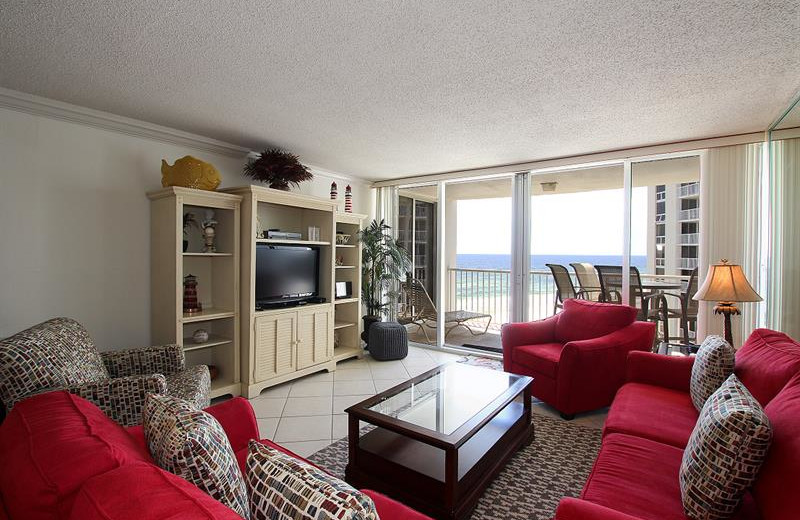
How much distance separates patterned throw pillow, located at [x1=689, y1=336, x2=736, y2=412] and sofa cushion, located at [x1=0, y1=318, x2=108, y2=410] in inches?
119

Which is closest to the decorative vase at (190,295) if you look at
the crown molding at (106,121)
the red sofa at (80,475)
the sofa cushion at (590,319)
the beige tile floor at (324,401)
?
the beige tile floor at (324,401)

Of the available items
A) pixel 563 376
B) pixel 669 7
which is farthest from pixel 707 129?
pixel 563 376

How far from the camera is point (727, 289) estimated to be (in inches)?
102

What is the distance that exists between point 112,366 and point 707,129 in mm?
4707

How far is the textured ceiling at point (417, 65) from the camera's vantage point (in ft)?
5.65

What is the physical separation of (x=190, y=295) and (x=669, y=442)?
3.36 m

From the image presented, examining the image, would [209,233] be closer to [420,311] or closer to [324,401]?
[324,401]

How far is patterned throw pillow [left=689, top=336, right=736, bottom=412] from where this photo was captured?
6.24 ft

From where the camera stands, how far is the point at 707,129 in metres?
3.20

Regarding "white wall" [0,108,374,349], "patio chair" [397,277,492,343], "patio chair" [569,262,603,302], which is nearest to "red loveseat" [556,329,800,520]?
"patio chair" [569,262,603,302]

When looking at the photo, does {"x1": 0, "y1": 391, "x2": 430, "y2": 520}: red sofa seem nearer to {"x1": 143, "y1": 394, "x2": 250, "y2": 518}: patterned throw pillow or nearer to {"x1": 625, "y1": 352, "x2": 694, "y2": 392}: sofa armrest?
{"x1": 143, "y1": 394, "x2": 250, "y2": 518}: patterned throw pillow

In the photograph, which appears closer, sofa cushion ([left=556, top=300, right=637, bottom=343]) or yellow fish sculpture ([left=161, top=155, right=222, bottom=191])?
yellow fish sculpture ([left=161, top=155, right=222, bottom=191])

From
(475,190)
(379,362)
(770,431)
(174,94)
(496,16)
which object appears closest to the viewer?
(770,431)

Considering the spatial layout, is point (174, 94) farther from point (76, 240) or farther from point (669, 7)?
point (669, 7)
